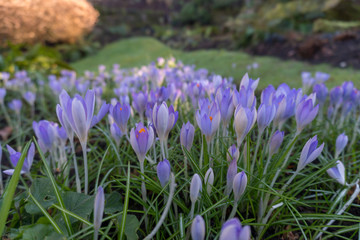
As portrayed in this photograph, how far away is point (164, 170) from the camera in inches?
30.5

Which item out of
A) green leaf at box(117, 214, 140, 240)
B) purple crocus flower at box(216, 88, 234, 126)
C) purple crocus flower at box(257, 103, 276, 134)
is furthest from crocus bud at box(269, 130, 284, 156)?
green leaf at box(117, 214, 140, 240)

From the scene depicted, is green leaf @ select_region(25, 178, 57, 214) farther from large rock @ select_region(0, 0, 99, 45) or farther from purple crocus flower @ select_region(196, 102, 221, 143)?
large rock @ select_region(0, 0, 99, 45)

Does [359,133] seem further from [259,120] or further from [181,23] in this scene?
[181,23]

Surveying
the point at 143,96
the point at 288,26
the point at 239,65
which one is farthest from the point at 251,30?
the point at 143,96

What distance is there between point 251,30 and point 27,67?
5.03 metres

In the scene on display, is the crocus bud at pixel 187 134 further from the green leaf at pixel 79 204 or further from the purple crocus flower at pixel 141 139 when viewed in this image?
the green leaf at pixel 79 204

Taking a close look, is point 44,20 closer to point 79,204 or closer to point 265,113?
point 79,204

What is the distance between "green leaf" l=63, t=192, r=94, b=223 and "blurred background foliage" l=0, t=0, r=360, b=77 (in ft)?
12.4

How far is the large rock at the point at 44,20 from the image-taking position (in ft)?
22.4

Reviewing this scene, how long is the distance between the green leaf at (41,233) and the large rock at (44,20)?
7.00 m

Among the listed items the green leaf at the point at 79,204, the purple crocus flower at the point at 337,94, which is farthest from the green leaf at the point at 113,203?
the purple crocus flower at the point at 337,94

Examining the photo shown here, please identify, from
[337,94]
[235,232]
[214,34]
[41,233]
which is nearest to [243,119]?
[235,232]

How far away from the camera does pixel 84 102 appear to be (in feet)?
2.42

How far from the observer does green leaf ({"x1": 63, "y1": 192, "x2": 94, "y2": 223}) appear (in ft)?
2.66
